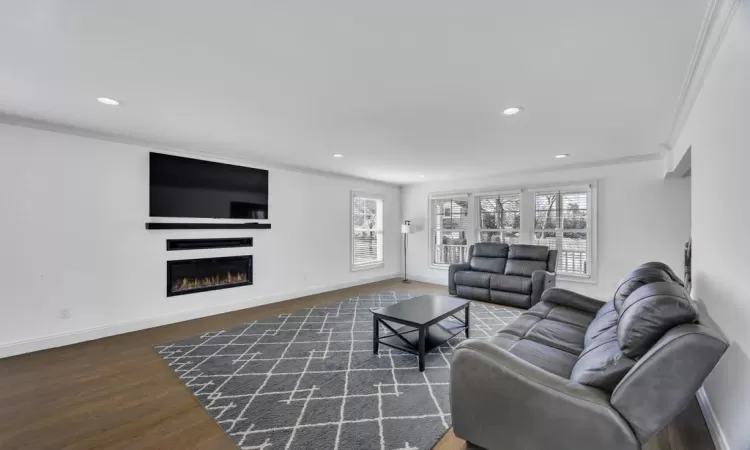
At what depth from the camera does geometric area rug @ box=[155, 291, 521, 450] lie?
191 cm

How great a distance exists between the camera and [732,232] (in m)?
1.58

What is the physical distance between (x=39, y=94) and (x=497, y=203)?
633 cm

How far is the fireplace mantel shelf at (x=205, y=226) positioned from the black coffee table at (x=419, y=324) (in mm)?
2577

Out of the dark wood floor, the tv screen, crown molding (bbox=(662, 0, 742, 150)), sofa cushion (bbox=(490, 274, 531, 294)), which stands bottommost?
the dark wood floor

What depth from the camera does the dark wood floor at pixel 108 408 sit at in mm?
1860

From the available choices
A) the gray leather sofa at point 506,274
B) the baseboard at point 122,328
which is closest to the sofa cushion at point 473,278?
the gray leather sofa at point 506,274

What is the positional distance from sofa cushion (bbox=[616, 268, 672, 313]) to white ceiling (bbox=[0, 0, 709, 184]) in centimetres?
139

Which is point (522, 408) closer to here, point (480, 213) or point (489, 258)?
point (489, 258)

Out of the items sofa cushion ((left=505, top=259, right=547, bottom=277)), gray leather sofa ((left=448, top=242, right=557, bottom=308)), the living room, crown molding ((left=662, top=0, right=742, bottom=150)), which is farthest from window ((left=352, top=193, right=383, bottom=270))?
crown molding ((left=662, top=0, right=742, bottom=150))

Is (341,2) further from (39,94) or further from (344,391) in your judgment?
(39,94)

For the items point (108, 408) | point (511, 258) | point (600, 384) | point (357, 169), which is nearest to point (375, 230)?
point (357, 169)

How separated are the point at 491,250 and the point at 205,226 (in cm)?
469

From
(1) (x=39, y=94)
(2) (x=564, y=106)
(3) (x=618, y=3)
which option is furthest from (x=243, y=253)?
(3) (x=618, y=3)

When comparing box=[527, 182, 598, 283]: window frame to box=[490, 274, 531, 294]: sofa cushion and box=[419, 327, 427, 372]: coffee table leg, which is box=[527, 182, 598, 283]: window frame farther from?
box=[419, 327, 427, 372]: coffee table leg
